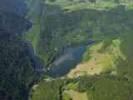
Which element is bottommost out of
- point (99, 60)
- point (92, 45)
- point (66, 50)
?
point (66, 50)

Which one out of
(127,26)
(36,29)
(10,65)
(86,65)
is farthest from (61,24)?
(10,65)

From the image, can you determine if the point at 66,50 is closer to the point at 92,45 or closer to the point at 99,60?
the point at 92,45

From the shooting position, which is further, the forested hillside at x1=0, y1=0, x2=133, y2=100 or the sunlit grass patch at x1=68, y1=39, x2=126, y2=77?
the sunlit grass patch at x1=68, y1=39, x2=126, y2=77

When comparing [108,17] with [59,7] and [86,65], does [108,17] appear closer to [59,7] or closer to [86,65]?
[59,7]

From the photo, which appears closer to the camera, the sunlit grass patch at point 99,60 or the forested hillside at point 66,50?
the forested hillside at point 66,50

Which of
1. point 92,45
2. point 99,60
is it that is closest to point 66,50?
point 92,45

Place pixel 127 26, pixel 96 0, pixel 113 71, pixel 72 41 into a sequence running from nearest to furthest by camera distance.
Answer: pixel 113 71 < pixel 72 41 < pixel 127 26 < pixel 96 0

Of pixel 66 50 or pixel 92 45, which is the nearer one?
pixel 66 50

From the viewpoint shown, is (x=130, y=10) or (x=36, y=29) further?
(x=130, y=10)

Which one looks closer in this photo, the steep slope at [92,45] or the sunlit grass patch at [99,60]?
the steep slope at [92,45]

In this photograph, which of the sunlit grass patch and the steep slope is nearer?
the steep slope

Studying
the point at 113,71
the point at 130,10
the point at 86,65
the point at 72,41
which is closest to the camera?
the point at 113,71
